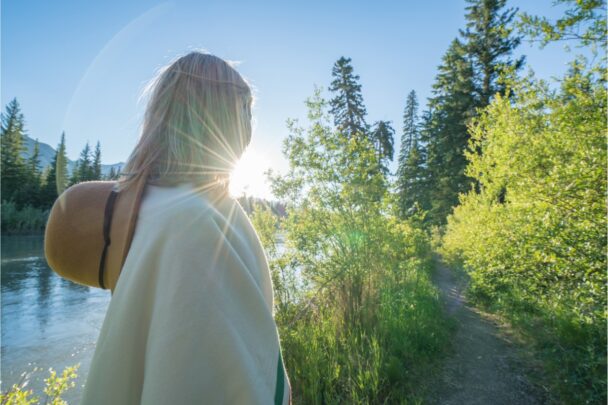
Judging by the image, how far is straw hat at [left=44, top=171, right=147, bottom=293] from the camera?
77 cm

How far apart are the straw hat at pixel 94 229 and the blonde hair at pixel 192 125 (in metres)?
0.06

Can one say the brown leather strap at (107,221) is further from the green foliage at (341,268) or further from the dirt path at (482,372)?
the dirt path at (482,372)

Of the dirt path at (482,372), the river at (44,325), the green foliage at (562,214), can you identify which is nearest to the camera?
the green foliage at (562,214)

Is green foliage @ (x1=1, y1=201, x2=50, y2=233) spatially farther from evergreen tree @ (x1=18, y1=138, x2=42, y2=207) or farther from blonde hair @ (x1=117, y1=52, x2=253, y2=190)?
blonde hair @ (x1=117, y1=52, x2=253, y2=190)

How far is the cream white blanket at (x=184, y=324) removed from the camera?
62 cm

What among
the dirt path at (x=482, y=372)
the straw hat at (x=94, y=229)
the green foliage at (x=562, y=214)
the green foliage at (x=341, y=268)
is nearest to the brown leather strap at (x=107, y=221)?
the straw hat at (x=94, y=229)

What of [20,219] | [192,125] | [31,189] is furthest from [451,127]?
[31,189]

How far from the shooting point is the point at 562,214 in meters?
3.31

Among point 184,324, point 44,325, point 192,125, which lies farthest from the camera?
point 44,325

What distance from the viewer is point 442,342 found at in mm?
4824

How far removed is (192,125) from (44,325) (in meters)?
12.6

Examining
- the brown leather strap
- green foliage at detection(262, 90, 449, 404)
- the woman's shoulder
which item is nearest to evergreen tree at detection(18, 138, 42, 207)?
green foliage at detection(262, 90, 449, 404)

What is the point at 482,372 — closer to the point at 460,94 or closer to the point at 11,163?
the point at 460,94

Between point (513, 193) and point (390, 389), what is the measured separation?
3.05 meters
